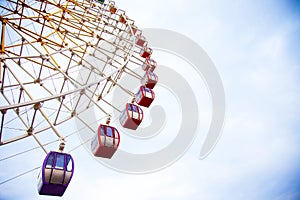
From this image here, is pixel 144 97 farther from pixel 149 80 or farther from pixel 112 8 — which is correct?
pixel 112 8

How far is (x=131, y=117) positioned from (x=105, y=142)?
2.87 m

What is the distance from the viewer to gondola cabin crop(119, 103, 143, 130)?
1249 cm

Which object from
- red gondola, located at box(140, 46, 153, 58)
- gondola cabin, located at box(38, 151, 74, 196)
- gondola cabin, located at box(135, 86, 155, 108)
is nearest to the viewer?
gondola cabin, located at box(38, 151, 74, 196)

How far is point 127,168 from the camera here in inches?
1027

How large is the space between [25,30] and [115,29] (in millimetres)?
6803

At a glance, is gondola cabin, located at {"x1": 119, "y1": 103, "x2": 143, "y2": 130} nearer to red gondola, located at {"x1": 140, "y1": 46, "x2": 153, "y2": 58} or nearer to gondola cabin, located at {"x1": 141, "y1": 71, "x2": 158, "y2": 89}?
gondola cabin, located at {"x1": 141, "y1": 71, "x2": 158, "y2": 89}

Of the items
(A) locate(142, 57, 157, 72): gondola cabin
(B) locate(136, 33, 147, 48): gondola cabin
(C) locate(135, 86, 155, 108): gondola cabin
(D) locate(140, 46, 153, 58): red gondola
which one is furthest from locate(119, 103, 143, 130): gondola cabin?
(B) locate(136, 33, 147, 48): gondola cabin

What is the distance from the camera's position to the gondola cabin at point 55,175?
750cm

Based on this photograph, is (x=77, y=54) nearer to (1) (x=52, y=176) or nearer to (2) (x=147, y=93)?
(2) (x=147, y=93)

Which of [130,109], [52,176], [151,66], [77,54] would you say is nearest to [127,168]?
[151,66]

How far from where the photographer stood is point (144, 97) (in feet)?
48.2

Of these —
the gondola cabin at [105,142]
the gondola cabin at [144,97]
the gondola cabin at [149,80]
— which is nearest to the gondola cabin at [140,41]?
the gondola cabin at [149,80]

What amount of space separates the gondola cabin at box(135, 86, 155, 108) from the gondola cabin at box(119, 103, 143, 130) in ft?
5.50

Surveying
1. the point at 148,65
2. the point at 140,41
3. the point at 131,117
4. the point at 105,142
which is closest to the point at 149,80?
the point at 148,65
